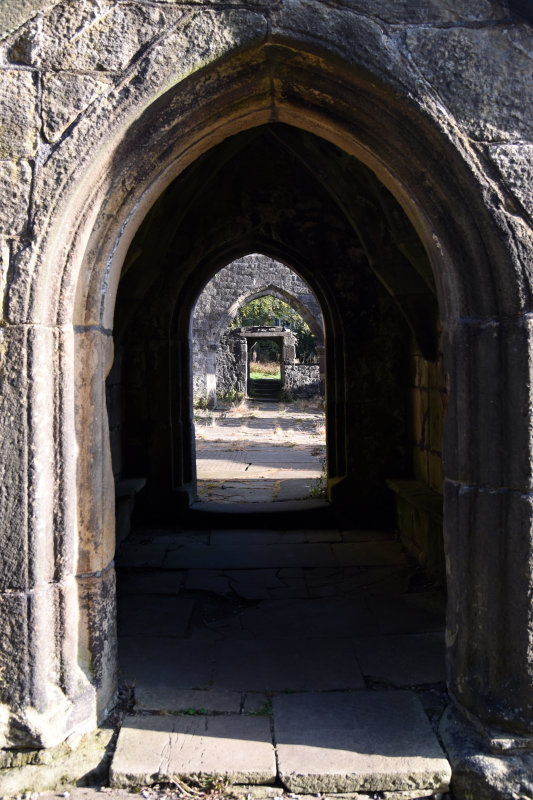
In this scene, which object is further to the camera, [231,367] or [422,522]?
[231,367]

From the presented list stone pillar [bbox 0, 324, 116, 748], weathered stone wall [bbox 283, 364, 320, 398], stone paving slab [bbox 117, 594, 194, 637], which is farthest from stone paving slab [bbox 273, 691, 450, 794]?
weathered stone wall [bbox 283, 364, 320, 398]

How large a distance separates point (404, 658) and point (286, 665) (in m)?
0.57

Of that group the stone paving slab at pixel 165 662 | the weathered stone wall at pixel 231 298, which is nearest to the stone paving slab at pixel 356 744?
the stone paving slab at pixel 165 662

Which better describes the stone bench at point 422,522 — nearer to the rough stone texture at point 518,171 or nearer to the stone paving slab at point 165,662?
the stone paving slab at point 165,662

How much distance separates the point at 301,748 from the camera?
2373 mm

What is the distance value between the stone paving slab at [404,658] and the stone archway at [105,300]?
483 mm

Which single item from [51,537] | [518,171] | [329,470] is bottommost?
[329,470]

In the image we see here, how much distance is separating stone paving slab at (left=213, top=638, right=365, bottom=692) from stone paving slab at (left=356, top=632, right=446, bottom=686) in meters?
0.08

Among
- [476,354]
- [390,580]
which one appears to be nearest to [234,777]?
[476,354]

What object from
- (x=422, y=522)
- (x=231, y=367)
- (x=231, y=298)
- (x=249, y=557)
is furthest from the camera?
(x=231, y=367)

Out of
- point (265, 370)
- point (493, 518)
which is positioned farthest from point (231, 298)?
point (493, 518)

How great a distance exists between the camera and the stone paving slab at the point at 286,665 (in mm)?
2875

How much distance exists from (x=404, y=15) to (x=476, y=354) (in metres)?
1.23

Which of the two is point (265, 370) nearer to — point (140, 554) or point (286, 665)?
point (140, 554)
